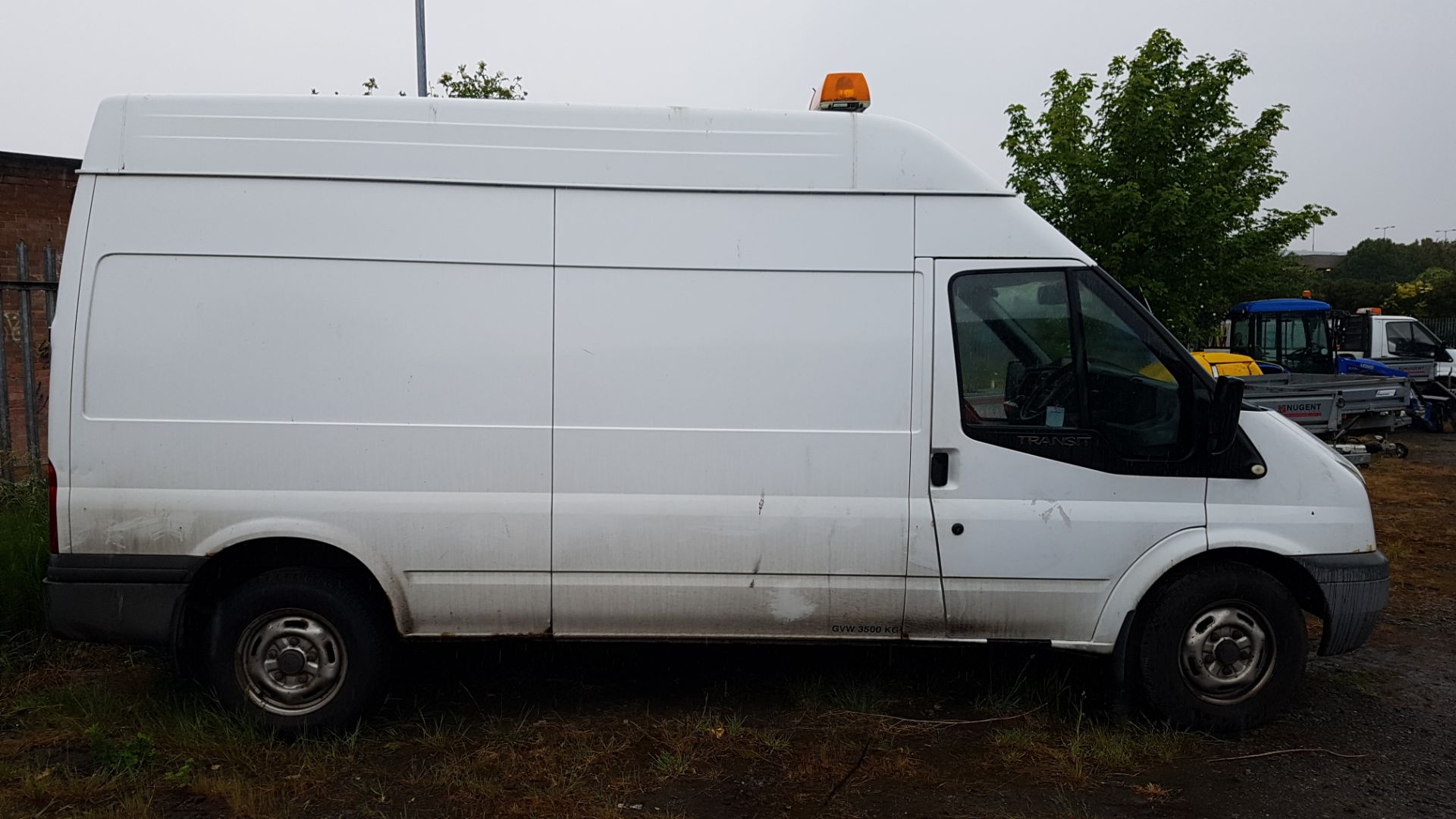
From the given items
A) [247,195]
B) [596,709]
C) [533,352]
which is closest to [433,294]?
[533,352]

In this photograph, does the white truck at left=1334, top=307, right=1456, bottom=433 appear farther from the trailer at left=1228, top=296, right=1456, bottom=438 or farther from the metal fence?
the metal fence

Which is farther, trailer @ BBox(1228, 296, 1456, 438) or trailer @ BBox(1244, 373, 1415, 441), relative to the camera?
trailer @ BBox(1228, 296, 1456, 438)

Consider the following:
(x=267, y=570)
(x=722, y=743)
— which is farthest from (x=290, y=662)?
(x=722, y=743)

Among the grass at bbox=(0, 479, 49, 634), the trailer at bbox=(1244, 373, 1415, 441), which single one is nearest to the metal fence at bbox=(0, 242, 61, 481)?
the grass at bbox=(0, 479, 49, 634)

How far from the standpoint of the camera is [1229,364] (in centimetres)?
1831

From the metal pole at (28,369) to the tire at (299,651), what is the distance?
3770 millimetres

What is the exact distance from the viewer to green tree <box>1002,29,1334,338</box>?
57.4 ft

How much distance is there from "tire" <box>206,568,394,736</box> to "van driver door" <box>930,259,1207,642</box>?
2534 mm

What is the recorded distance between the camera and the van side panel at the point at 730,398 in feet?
13.9

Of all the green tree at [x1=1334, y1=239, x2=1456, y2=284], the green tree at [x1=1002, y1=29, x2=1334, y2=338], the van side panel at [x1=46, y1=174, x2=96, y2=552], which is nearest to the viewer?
the van side panel at [x1=46, y1=174, x2=96, y2=552]

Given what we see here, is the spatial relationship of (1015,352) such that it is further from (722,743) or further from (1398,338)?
(1398,338)

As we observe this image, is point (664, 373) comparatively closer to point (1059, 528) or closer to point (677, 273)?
point (677, 273)

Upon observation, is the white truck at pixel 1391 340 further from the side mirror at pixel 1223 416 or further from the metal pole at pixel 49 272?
the metal pole at pixel 49 272

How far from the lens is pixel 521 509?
4262 millimetres
